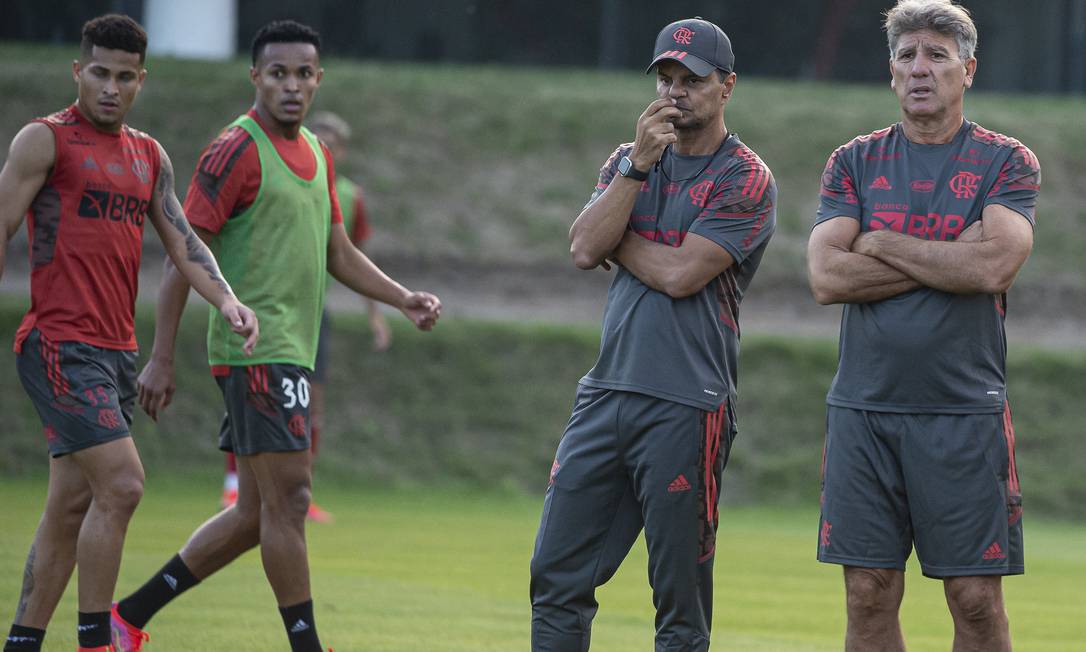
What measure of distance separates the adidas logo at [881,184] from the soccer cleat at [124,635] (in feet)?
11.6

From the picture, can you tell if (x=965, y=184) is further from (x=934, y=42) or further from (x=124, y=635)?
(x=124, y=635)

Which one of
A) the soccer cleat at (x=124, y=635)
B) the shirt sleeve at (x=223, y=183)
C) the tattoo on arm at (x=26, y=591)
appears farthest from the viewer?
the soccer cleat at (x=124, y=635)

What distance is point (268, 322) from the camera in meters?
6.27

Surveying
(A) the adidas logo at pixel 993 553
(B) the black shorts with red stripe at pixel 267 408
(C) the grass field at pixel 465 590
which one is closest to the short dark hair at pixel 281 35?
(B) the black shorts with red stripe at pixel 267 408

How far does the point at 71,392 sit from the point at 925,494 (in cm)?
318

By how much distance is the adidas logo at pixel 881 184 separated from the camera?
5266 mm

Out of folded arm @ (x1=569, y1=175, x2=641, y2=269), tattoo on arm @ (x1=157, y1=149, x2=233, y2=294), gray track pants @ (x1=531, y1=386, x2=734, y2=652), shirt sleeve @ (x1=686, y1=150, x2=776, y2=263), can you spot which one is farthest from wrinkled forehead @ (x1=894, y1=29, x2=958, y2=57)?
tattoo on arm @ (x1=157, y1=149, x2=233, y2=294)

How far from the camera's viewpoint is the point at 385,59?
25016 mm

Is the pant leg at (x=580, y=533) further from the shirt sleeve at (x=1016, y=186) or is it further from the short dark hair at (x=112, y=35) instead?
the short dark hair at (x=112, y=35)

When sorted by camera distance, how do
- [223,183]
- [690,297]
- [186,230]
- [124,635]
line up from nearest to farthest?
[690,297], [186,230], [223,183], [124,635]

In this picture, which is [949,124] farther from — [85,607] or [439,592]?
[439,592]

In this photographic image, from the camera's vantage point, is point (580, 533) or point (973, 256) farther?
point (580, 533)

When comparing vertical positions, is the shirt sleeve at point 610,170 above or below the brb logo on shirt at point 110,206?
above

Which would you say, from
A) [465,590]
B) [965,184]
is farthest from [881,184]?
[465,590]
